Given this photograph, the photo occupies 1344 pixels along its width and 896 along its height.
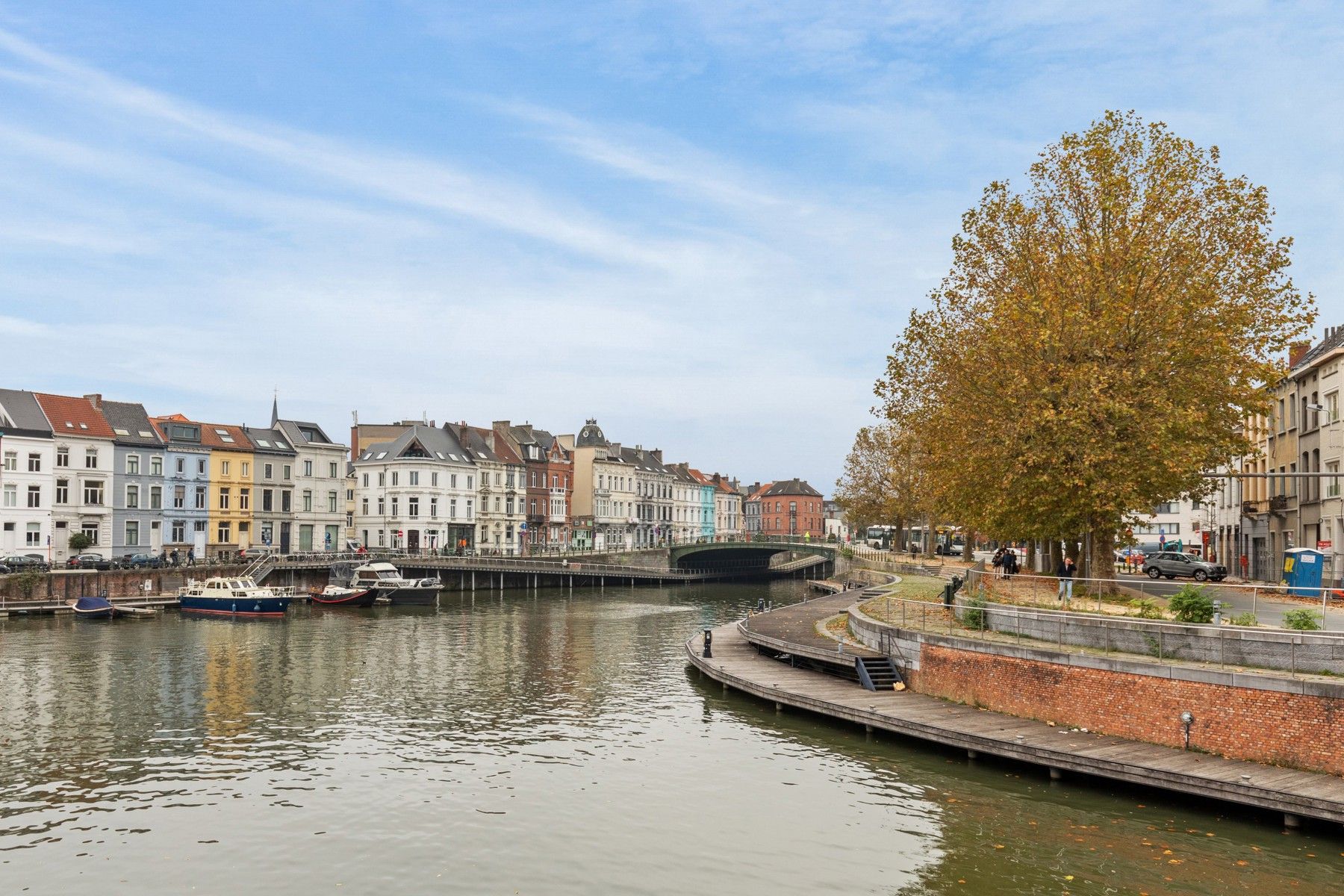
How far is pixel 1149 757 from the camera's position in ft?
74.7

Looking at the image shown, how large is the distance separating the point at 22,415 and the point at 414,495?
38224 mm

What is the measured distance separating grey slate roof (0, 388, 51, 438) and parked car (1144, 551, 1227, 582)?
2983 inches

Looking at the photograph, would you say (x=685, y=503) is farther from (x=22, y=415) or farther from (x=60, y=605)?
(x=60, y=605)

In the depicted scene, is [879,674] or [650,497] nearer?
[879,674]

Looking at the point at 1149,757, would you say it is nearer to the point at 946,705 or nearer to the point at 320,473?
the point at 946,705

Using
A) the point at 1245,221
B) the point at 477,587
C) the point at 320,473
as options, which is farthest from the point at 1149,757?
the point at 320,473

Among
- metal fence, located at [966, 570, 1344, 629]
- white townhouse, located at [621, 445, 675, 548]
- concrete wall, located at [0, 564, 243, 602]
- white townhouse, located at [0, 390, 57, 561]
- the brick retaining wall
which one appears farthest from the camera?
white townhouse, located at [621, 445, 675, 548]

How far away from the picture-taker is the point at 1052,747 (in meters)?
24.0

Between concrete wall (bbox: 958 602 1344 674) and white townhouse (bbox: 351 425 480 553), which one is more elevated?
white townhouse (bbox: 351 425 480 553)

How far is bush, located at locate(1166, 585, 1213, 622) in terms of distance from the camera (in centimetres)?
2478

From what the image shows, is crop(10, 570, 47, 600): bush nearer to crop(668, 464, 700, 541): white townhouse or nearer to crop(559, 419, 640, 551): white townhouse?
crop(559, 419, 640, 551): white townhouse

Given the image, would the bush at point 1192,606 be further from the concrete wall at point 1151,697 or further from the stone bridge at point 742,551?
the stone bridge at point 742,551

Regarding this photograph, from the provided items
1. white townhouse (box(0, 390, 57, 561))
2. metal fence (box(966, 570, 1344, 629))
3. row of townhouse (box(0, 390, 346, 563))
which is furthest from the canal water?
row of townhouse (box(0, 390, 346, 563))

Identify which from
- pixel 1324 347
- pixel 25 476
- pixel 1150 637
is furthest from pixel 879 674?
pixel 25 476
